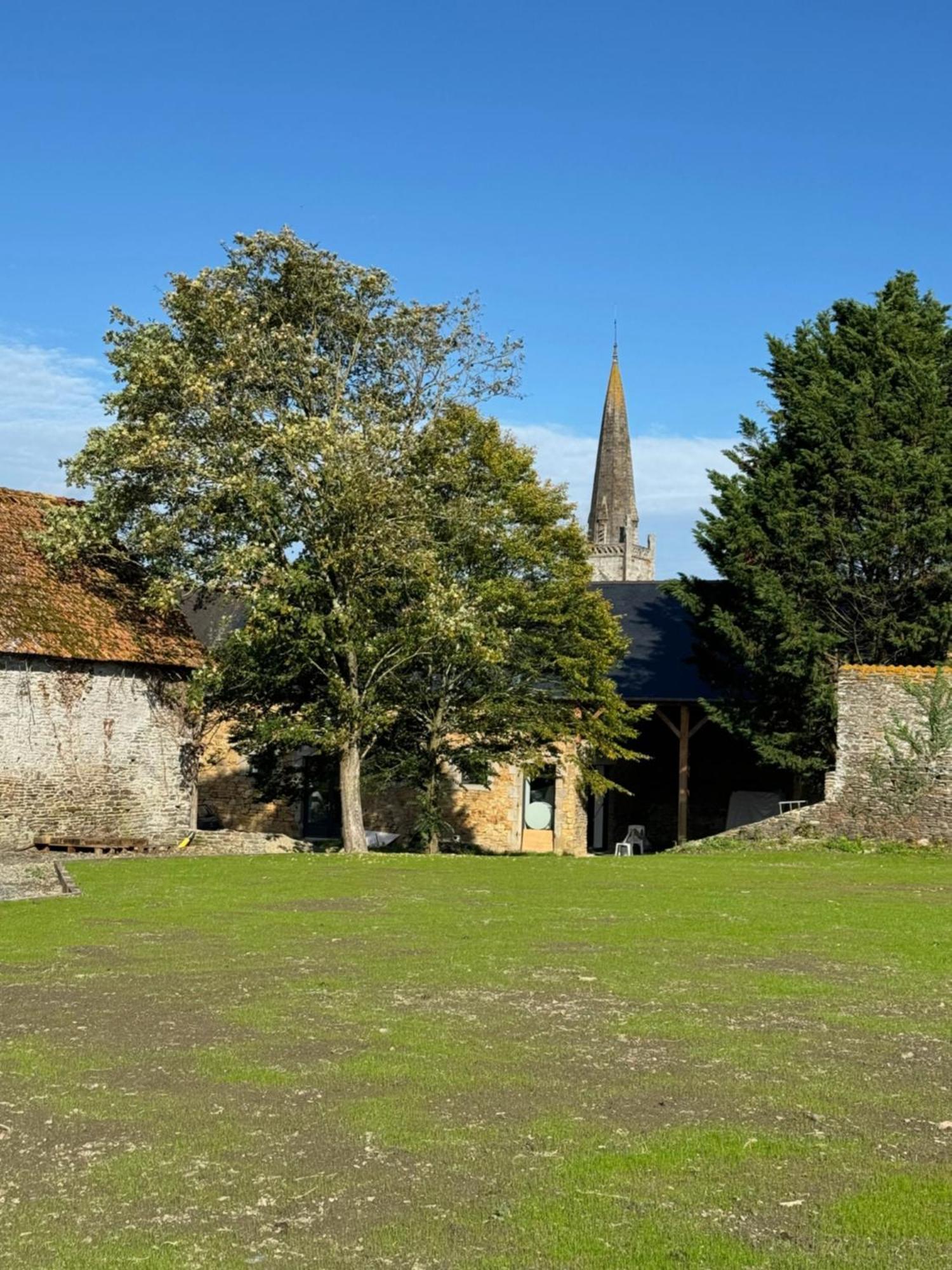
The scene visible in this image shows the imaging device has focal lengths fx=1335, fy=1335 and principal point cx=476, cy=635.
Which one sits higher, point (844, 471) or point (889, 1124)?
point (844, 471)

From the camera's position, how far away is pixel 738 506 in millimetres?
30469

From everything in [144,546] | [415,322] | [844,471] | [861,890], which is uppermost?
[415,322]

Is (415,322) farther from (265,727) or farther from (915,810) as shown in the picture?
(915,810)

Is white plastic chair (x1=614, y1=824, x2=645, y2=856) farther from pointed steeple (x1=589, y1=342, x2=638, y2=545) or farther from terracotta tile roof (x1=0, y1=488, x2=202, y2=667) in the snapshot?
pointed steeple (x1=589, y1=342, x2=638, y2=545)

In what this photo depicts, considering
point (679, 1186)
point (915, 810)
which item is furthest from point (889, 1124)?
point (915, 810)

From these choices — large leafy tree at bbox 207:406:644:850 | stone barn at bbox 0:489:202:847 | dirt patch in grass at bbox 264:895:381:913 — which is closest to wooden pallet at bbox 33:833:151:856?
stone barn at bbox 0:489:202:847

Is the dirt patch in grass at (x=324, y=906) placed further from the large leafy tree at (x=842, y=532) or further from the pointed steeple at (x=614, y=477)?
→ the pointed steeple at (x=614, y=477)

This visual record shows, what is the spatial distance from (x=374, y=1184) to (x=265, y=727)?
69.3 feet

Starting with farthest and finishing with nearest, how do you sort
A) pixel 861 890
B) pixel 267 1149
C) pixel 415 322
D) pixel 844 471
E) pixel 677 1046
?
pixel 844 471 → pixel 415 322 → pixel 861 890 → pixel 677 1046 → pixel 267 1149

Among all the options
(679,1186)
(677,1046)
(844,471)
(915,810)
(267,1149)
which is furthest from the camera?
(844,471)

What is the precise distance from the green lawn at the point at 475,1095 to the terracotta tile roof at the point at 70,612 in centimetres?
1286

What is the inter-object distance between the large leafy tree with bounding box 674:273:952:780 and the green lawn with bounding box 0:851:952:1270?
50.1 feet

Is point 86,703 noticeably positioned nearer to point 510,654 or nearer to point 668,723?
Result: point 510,654

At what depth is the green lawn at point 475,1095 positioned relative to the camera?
5.48 m
